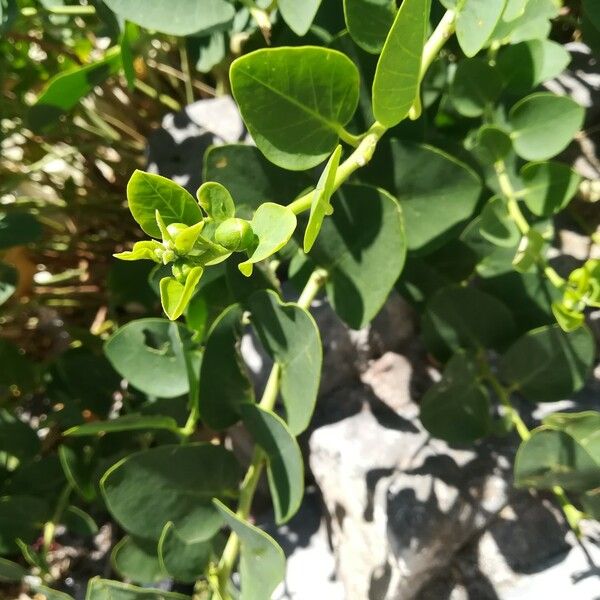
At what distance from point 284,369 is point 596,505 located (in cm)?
28

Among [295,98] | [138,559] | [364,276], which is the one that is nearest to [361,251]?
[364,276]

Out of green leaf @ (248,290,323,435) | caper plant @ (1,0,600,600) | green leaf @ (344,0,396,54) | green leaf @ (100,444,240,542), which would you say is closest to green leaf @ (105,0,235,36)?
caper plant @ (1,0,600,600)

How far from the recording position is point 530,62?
0.61 meters

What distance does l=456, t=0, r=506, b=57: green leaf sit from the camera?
41 centimetres

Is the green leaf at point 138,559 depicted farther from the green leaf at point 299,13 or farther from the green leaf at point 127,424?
the green leaf at point 299,13

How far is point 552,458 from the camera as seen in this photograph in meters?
0.55

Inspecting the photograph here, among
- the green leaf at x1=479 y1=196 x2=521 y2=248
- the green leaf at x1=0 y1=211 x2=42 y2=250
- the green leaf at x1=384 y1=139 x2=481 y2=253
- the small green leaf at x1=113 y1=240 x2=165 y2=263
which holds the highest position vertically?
the small green leaf at x1=113 y1=240 x2=165 y2=263

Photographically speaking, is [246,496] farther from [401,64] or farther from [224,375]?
[401,64]

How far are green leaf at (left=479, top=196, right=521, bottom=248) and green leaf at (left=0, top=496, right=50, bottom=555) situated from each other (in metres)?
0.52

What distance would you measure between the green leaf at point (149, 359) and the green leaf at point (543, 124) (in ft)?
1.16

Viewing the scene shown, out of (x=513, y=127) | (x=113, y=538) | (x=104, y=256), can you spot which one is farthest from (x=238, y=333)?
(x=104, y=256)

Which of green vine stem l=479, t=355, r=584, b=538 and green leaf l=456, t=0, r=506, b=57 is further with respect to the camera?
green vine stem l=479, t=355, r=584, b=538

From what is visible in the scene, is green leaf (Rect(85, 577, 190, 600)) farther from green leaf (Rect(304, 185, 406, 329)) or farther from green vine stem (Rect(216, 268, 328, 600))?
green leaf (Rect(304, 185, 406, 329))

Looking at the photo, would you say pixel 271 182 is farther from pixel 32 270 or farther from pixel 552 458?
pixel 32 270
